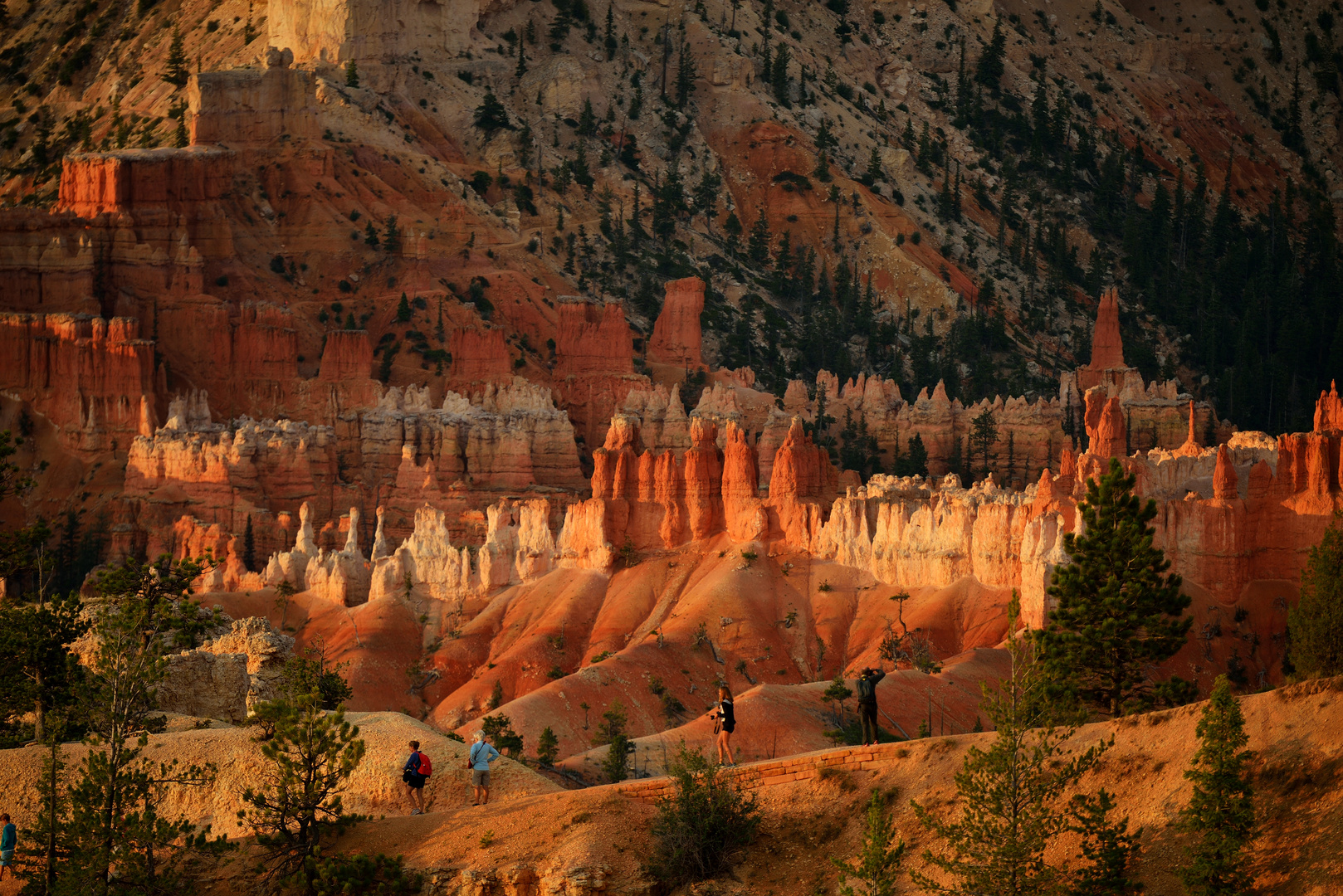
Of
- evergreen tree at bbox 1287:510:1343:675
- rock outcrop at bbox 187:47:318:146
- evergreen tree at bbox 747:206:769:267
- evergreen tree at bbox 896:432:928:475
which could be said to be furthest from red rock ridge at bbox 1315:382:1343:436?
rock outcrop at bbox 187:47:318:146

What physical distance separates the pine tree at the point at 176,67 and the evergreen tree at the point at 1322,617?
136070mm

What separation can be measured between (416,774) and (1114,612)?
1923cm

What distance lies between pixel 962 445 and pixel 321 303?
151 feet

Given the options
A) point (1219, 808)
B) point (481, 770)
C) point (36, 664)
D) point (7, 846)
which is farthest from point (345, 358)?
A: point (1219, 808)

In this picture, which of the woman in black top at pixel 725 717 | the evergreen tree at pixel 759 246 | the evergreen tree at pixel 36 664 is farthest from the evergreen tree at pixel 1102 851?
the evergreen tree at pixel 759 246

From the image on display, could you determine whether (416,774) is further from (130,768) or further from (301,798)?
(130,768)

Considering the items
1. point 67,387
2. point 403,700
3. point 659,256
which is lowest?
point 403,700

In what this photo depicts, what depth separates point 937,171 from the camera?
188 m

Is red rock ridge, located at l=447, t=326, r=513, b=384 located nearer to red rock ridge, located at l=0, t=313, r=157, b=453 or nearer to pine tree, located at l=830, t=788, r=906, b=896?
red rock ridge, located at l=0, t=313, r=157, b=453

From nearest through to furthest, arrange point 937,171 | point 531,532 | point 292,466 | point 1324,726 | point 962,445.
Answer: point 1324,726, point 531,532, point 292,466, point 962,445, point 937,171

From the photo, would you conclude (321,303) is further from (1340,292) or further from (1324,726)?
(1324,726)

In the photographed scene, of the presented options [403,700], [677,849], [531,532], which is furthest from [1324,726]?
[531,532]

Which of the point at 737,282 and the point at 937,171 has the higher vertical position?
the point at 937,171

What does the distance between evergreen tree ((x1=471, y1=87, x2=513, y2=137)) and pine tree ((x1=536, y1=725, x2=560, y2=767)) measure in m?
101
